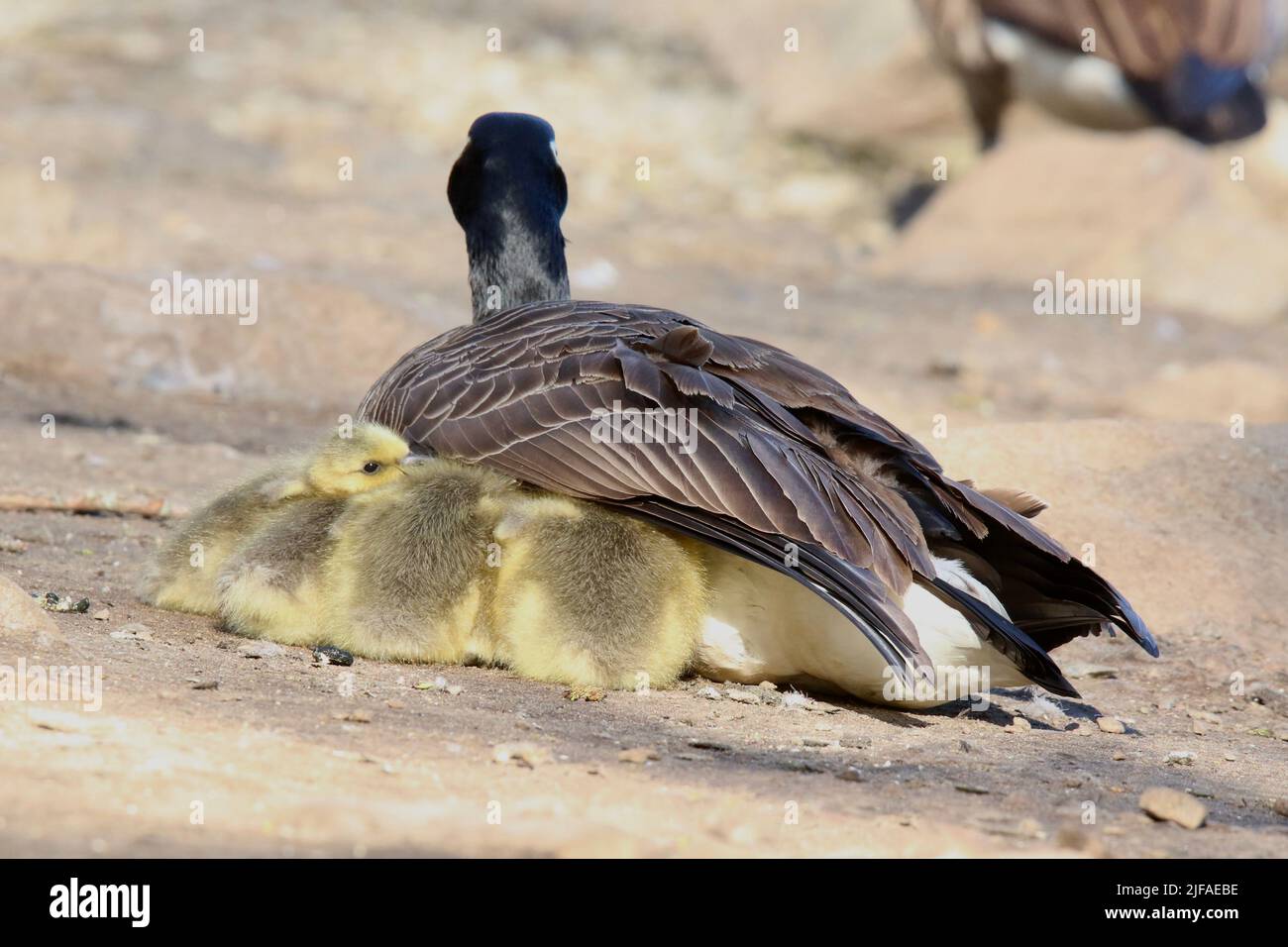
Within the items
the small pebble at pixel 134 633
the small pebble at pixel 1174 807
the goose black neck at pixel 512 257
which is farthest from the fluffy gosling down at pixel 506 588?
the goose black neck at pixel 512 257

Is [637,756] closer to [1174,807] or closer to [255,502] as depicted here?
[1174,807]

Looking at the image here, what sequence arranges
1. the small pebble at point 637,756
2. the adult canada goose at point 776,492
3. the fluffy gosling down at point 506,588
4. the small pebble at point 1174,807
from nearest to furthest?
the small pebble at point 1174,807
the small pebble at point 637,756
the adult canada goose at point 776,492
the fluffy gosling down at point 506,588

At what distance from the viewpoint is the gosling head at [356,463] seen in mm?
4227

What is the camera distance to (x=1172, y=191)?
42.6 feet

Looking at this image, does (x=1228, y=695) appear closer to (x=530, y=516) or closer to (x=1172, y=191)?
(x=530, y=516)

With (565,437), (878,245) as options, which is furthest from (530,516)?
(878,245)

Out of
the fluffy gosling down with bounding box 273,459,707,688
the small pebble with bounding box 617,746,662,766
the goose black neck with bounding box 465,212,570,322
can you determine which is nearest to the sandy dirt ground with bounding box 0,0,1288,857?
the small pebble with bounding box 617,746,662,766

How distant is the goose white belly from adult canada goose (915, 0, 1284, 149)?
36.7ft

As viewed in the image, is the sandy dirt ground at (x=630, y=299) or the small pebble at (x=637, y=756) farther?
the small pebble at (x=637, y=756)

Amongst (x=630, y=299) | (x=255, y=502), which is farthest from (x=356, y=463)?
(x=630, y=299)

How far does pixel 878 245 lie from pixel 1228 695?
1043cm

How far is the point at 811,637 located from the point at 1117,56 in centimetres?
1197

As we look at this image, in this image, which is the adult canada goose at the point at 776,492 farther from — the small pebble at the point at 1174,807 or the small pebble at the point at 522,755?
the small pebble at the point at 522,755

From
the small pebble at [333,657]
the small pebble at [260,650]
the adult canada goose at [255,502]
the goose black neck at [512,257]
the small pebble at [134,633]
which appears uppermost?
the goose black neck at [512,257]
